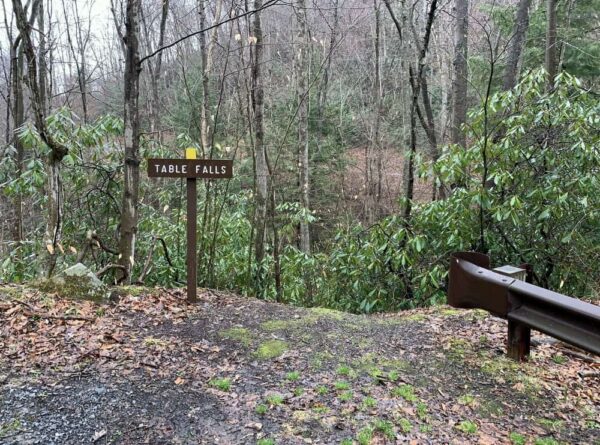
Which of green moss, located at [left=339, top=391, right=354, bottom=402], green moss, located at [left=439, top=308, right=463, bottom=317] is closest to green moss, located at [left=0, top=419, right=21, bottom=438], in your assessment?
green moss, located at [left=339, top=391, right=354, bottom=402]

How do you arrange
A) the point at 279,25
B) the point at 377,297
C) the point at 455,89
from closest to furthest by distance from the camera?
the point at 377,297 < the point at 455,89 < the point at 279,25

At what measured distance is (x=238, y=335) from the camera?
162 inches

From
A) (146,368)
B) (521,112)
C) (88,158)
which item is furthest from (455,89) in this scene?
(146,368)

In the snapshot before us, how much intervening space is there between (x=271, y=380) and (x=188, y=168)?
2.60 metres

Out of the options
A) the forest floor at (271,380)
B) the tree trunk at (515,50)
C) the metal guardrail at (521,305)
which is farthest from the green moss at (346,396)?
the tree trunk at (515,50)

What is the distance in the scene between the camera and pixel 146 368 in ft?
11.1

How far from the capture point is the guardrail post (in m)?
3.49

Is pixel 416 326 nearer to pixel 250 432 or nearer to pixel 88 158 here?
pixel 250 432

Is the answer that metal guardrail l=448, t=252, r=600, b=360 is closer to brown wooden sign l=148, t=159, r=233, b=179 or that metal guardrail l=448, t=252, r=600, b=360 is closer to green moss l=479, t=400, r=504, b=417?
green moss l=479, t=400, r=504, b=417

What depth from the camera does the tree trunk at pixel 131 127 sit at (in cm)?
518

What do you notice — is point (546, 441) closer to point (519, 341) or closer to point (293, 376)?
point (519, 341)

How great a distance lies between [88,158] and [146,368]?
483 cm

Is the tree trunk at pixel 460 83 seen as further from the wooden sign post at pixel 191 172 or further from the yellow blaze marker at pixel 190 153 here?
the yellow blaze marker at pixel 190 153

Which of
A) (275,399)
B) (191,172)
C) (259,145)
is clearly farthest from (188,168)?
(275,399)
